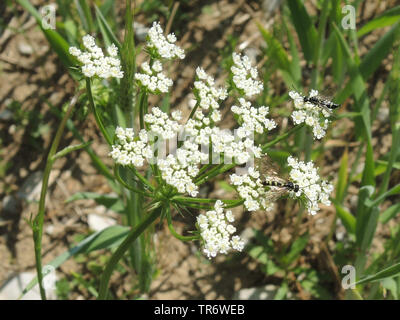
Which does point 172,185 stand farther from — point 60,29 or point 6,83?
point 6,83

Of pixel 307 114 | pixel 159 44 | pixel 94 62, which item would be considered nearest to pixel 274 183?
pixel 307 114

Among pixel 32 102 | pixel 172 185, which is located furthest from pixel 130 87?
pixel 32 102

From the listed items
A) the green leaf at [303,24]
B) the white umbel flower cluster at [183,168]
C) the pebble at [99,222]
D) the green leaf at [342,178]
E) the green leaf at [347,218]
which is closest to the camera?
the white umbel flower cluster at [183,168]

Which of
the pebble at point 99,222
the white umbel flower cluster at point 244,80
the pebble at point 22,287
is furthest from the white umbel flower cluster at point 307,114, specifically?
the pebble at point 22,287

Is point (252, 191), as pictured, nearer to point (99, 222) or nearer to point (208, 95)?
point (208, 95)

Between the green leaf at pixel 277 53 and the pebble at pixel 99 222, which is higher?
the green leaf at pixel 277 53

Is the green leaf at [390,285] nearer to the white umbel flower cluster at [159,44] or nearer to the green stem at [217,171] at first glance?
the green stem at [217,171]

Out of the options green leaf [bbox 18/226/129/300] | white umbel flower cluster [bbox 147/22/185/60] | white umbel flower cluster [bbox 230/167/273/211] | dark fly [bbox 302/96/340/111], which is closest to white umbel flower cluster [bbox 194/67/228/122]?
white umbel flower cluster [bbox 147/22/185/60]
